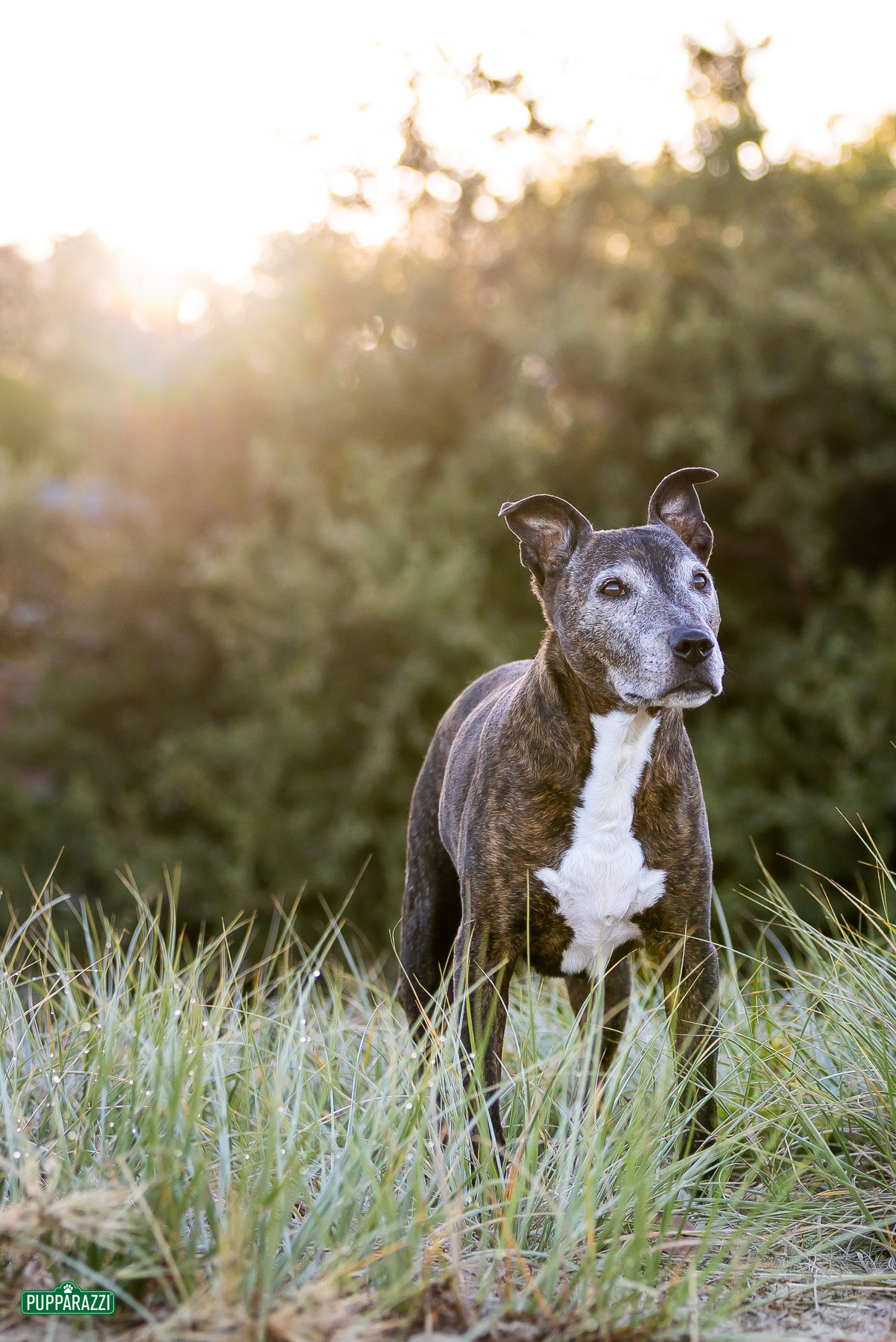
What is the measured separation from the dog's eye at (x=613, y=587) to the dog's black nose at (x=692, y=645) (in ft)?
0.88

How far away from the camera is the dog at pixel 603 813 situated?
3.23 meters

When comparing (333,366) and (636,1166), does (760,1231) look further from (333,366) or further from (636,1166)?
(333,366)

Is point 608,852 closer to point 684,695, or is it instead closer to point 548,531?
point 684,695

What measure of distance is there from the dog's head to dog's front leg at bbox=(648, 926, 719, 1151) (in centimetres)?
69

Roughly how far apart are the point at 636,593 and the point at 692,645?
0.29 meters

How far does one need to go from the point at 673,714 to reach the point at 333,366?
9.72m

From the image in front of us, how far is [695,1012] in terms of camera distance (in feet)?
10.9

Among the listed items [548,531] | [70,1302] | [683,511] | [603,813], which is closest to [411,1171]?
[70,1302]

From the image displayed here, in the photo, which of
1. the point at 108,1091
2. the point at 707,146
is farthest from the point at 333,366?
the point at 108,1091

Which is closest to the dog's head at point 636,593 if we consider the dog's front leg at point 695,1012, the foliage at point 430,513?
the dog's front leg at point 695,1012

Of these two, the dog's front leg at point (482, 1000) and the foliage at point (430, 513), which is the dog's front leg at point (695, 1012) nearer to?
the dog's front leg at point (482, 1000)

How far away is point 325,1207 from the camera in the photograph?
2.50 m

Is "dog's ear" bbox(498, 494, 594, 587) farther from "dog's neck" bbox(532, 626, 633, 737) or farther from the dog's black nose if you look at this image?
the dog's black nose

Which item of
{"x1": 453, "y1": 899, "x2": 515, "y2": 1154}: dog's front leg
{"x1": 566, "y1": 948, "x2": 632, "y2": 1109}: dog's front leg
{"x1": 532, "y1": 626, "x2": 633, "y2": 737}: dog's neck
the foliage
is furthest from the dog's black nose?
the foliage
